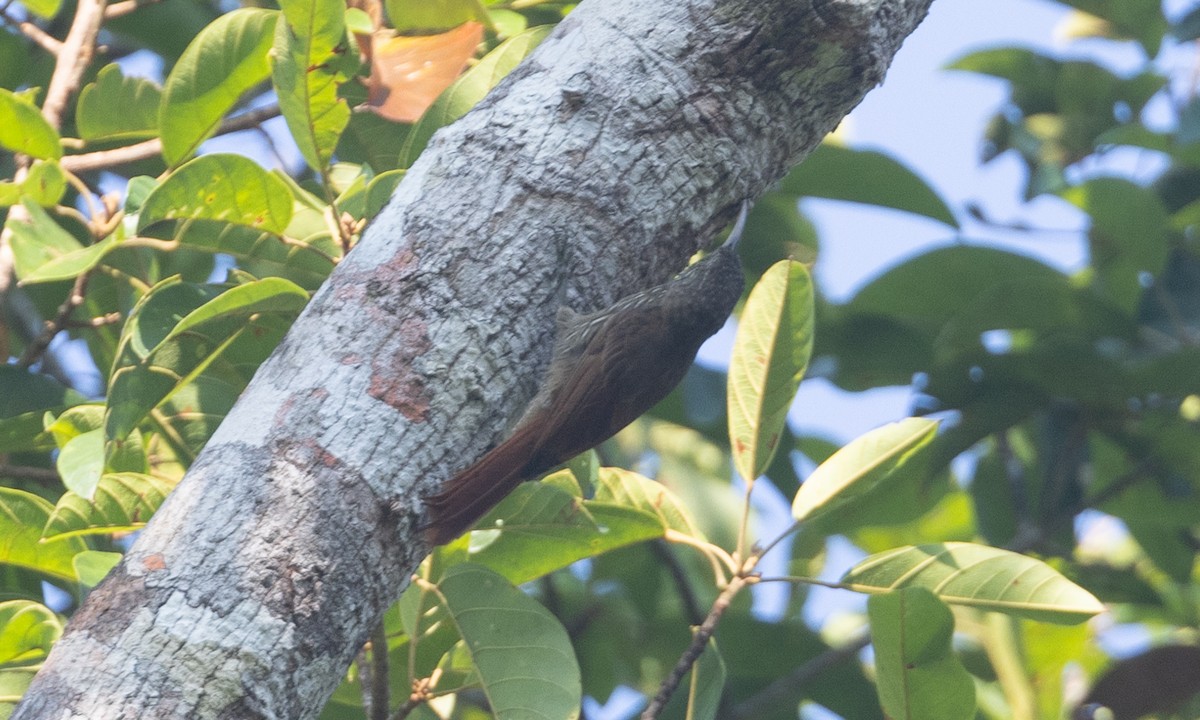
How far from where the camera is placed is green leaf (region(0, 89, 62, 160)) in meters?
2.08

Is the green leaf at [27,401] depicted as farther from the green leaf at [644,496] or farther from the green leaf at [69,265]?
the green leaf at [644,496]

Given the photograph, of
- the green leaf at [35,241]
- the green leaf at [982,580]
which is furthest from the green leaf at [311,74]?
the green leaf at [982,580]

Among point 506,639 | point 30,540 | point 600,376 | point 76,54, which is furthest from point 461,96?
point 30,540

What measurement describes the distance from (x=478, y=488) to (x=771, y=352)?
654 millimetres

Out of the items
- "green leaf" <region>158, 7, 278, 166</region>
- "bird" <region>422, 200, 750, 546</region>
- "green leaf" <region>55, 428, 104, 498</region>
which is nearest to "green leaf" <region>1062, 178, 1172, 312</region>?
"bird" <region>422, 200, 750, 546</region>

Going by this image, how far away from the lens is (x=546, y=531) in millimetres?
2072

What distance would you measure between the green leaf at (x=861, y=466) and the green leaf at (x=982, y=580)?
125 mm

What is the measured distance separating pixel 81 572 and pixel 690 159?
1.11 metres

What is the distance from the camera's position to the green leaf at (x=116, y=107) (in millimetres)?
2289

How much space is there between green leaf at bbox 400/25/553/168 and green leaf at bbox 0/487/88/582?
84 cm

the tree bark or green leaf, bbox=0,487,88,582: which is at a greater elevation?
the tree bark

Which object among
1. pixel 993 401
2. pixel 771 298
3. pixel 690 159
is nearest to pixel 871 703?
pixel 993 401

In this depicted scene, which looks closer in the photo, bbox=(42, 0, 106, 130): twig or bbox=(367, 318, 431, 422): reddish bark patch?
bbox=(367, 318, 431, 422): reddish bark patch

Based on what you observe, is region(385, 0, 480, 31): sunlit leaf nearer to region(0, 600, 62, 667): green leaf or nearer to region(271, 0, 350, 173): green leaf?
region(271, 0, 350, 173): green leaf
